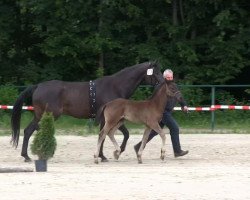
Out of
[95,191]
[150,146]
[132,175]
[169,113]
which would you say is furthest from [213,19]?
[95,191]

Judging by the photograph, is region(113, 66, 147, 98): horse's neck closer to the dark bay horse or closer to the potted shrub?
the dark bay horse

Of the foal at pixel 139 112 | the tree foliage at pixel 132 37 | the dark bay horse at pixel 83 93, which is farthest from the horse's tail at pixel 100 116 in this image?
the tree foliage at pixel 132 37

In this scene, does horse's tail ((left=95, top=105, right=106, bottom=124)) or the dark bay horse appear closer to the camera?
horse's tail ((left=95, top=105, right=106, bottom=124))

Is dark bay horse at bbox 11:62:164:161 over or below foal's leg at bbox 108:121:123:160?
over

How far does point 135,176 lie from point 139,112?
2.85m

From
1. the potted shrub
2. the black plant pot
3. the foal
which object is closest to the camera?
the black plant pot

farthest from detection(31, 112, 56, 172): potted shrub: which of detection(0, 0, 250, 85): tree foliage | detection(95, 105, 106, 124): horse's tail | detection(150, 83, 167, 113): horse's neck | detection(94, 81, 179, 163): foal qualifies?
detection(0, 0, 250, 85): tree foliage

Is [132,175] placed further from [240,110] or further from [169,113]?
[240,110]

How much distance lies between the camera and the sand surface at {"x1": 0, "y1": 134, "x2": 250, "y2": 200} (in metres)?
10.4

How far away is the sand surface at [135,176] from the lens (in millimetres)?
10352

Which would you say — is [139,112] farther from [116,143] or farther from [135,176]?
[135,176]

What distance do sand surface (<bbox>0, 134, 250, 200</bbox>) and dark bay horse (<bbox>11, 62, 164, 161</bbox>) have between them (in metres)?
0.88

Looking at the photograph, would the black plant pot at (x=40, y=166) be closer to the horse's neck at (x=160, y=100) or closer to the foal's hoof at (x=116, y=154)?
the foal's hoof at (x=116, y=154)

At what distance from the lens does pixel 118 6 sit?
28.8m
